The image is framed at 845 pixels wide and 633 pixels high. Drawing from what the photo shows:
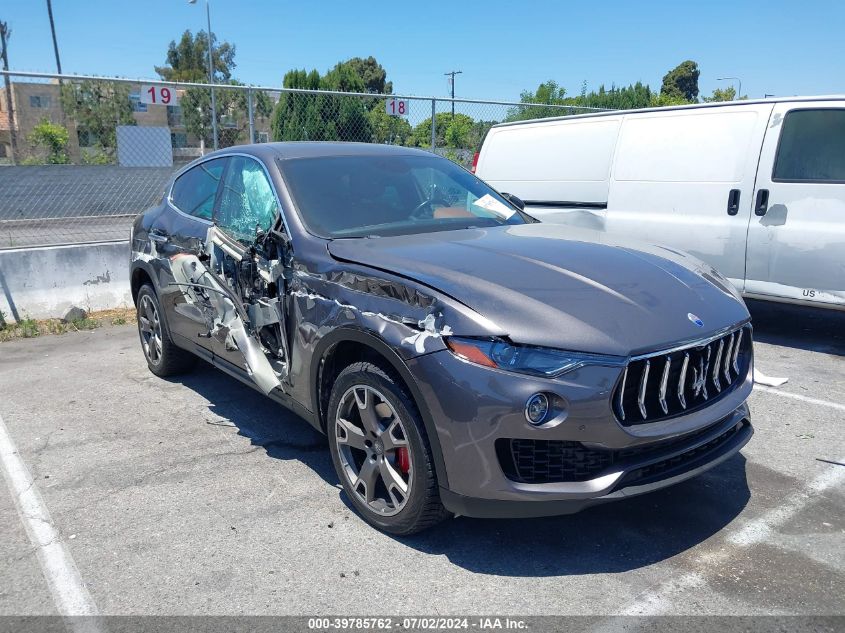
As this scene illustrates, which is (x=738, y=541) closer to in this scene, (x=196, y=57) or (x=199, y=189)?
(x=199, y=189)

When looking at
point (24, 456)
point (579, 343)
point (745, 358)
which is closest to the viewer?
point (579, 343)

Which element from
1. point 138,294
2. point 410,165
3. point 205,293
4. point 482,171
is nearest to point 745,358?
point 410,165

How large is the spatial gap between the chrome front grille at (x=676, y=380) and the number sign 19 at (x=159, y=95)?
25.6ft

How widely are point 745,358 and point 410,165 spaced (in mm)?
2271

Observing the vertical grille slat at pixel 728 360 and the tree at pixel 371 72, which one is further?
the tree at pixel 371 72

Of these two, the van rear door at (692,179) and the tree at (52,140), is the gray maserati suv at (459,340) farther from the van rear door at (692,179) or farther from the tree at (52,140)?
the tree at (52,140)

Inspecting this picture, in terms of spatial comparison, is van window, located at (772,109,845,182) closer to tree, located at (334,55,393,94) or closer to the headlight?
the headlight

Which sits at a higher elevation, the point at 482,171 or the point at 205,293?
the point at 482,171

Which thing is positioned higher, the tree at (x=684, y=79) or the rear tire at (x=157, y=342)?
the tree at (x=684, y=79)

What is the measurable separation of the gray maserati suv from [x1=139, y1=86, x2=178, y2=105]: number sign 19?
16.9ft

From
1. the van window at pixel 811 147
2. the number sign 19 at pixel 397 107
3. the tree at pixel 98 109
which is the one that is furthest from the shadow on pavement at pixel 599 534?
the tree at pixel 98 109

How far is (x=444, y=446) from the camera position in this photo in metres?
2.78

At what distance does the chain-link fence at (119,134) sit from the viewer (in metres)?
8.87

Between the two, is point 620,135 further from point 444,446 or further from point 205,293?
point 444,446
